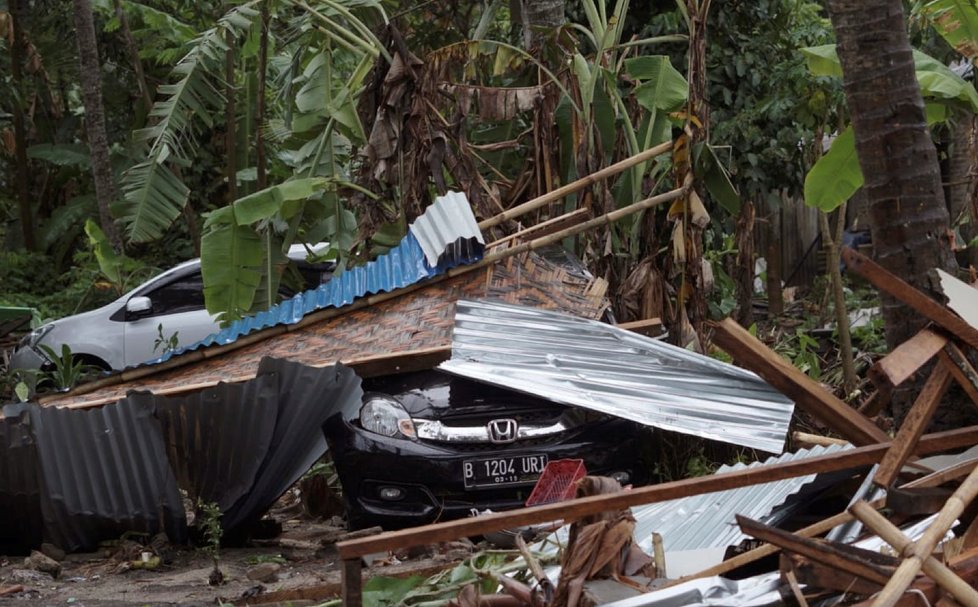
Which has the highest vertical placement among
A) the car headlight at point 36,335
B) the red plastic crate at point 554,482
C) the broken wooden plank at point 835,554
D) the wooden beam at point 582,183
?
the wooden beam at point 582,183

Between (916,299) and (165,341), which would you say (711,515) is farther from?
(165,341)

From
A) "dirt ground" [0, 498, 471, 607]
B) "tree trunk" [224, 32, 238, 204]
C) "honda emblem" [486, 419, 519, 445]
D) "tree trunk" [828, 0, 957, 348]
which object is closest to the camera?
"tree trunk" [828, 0, 957, 348]

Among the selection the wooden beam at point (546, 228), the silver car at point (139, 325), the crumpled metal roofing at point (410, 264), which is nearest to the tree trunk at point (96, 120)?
the silver car at point (139, 325)

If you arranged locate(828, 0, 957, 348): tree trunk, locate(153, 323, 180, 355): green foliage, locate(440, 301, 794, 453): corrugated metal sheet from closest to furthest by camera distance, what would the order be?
locate(828, 0, 957, 348): tree trunk
locate(440, 301, 794, 453): corrugated metal sheet
locate(153, 323, 180, 355): green foliage

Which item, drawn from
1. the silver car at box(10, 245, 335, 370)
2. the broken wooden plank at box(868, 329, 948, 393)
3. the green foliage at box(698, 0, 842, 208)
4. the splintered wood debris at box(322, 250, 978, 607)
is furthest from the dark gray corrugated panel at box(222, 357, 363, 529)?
the green foliage at box(698, 0, 842, 208)

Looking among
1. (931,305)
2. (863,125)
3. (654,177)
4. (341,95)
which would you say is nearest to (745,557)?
(931,305)

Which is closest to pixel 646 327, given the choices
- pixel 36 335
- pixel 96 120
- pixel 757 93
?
pixel 757 93

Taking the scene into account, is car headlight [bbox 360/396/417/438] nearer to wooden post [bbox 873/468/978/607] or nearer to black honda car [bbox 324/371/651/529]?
black honda car [bbox 324/371/651/529]

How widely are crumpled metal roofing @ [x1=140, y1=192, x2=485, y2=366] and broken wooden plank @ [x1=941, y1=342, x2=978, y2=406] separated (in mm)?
4030

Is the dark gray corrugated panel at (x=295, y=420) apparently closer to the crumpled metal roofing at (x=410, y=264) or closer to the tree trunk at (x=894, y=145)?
the crumpled metal roofing at (x=410, y=264)

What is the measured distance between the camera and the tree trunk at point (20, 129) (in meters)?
19.6

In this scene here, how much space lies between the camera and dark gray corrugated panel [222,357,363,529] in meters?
6.87

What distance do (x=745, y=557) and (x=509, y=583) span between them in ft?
2.55

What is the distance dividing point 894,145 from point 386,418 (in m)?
3.11
